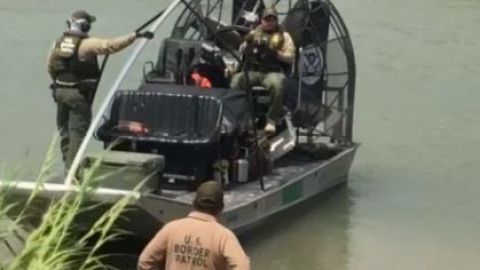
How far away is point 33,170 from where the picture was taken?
759 centimetres

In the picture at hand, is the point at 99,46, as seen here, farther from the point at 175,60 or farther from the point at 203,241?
the point at 203,241

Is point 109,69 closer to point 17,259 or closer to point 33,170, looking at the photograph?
point 33,170

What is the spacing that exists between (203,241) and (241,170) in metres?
5.18

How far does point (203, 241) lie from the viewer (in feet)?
19.8

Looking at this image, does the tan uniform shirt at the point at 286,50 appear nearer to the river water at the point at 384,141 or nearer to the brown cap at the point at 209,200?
the river water at the point at 384,141

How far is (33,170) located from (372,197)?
6849 millimetres

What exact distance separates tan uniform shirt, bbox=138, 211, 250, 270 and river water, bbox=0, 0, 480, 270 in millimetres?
1241

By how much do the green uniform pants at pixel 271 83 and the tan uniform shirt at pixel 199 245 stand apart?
5.69m

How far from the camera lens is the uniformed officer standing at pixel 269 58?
465 inches

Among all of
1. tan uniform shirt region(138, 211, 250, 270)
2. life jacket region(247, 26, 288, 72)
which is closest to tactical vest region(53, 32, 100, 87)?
life jacket region(247, 26, 288, 72)

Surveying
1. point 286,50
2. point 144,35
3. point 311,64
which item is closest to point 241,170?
point 286,50

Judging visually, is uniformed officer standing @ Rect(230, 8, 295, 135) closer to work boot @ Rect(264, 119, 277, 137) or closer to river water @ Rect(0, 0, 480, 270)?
work boot @ Rect(264, 119, 277, 137)

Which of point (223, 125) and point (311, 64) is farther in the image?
point (311, 64)

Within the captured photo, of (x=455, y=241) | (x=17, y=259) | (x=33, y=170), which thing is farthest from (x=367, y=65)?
(x=17, y=259)
